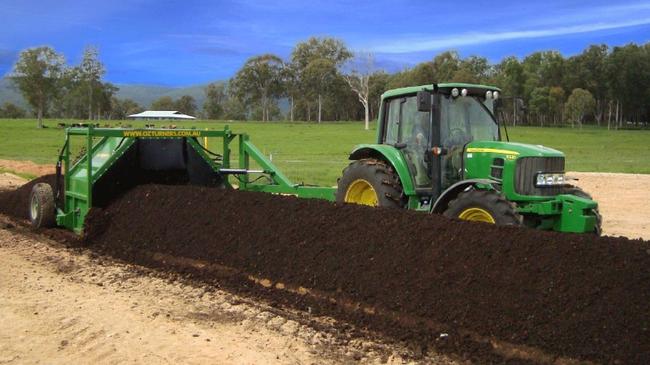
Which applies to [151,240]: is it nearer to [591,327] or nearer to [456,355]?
[456,355]

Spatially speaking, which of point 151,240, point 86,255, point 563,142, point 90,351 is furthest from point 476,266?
point 563,142

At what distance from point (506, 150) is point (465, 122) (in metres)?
0.87

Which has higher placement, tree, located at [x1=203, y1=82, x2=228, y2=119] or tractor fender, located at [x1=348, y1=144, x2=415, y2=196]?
tree, located at [x1=203, y1=82, x2=228, y2=119]

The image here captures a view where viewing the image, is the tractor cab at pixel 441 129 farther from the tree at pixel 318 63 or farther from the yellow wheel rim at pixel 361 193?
the tree at pixel 318 63

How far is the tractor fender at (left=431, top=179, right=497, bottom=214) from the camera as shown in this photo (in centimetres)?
705

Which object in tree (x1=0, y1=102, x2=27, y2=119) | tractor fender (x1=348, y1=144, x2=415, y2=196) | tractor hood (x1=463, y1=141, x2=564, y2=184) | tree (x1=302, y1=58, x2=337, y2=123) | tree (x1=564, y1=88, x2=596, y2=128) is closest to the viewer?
tractor hood (x1=463, y1=141, x2=564, y2=184)

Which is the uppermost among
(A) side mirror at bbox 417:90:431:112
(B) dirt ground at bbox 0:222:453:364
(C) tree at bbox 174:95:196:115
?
(C) tree at bbox 174:95:196:115

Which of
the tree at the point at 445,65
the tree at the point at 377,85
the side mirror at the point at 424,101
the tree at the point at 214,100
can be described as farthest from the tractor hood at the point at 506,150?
the tree at the point at 214,100

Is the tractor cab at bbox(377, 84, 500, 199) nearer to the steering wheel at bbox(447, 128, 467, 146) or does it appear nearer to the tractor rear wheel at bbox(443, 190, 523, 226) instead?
the steering wheel at bbox(447, 128, 467, 146)

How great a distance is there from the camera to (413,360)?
4871 mm

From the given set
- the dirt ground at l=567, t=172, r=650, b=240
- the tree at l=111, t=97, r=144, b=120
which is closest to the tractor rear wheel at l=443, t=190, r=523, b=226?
the dirt ground at l=567, t=172, r=650, b=240

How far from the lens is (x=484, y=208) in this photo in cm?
676

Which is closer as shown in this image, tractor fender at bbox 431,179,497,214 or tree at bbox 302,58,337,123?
tractor fender at bbox 431,179,497,214

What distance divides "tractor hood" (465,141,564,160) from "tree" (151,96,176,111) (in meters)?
132
